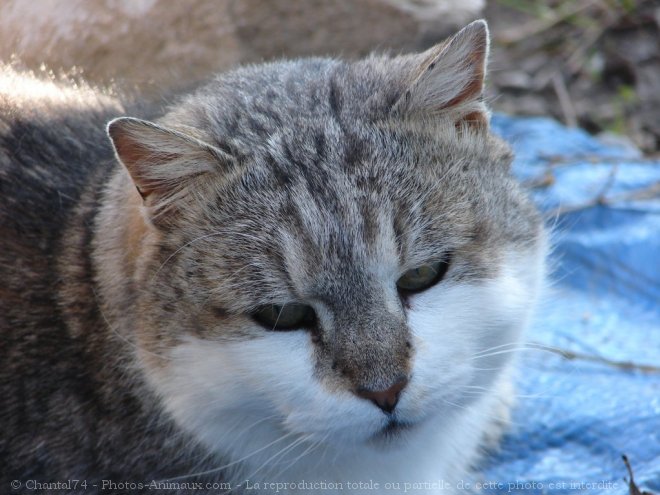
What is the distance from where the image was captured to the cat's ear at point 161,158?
1812mm

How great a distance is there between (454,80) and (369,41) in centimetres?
227

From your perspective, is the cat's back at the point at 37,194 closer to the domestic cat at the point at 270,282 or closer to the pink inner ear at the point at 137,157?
the domestic cat at the point at 270,282

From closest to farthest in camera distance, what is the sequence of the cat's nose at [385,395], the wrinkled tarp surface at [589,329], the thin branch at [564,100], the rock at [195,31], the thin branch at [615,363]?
1. the cat's nose at [385,395]
2. the wrinkled tarp surface at [589,329]
3. the thin branch at [615,363]
4. the rock at [195,31]
5. the thin branch at [564,100]

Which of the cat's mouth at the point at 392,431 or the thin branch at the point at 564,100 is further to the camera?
the thin branch at the point at 564,100

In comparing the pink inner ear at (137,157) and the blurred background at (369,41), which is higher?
the pink inner ear at (137,157)

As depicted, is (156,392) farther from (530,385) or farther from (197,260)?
(530,385)

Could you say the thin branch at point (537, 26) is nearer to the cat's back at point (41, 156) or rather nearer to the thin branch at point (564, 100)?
the thin branch at point (564, 100)

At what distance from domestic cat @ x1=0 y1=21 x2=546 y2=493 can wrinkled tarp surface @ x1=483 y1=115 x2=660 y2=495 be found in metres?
0.51

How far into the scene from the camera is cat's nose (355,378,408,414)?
68.6 inches

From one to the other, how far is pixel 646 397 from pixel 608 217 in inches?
37.4

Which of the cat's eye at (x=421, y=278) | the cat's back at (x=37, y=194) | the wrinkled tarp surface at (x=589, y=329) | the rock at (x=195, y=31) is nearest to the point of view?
the cat's eye at (x=421, y=278)

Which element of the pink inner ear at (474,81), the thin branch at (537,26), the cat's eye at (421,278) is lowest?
the thin branch at (537,26)

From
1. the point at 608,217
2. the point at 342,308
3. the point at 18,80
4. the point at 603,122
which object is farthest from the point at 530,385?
the point at 603,122

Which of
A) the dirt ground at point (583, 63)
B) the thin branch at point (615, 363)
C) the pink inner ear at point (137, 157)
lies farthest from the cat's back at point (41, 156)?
the dirt ground at point (583, 63)
